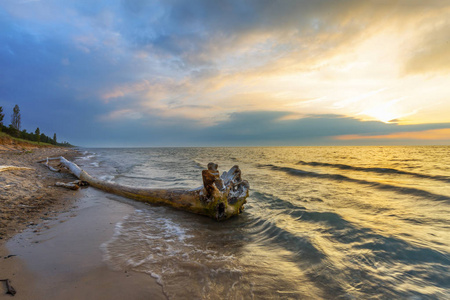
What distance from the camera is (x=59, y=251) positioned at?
3.53 m

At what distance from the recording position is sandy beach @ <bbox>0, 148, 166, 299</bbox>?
2596 mm

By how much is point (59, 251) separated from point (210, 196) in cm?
338

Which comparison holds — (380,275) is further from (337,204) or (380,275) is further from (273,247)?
(337,204)

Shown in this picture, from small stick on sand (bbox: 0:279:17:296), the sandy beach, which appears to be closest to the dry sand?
the sandy beach

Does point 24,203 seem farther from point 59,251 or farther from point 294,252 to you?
point 294,252

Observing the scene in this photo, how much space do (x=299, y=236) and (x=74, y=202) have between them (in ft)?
23.0

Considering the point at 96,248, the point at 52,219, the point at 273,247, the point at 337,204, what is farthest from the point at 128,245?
the point at 337,204

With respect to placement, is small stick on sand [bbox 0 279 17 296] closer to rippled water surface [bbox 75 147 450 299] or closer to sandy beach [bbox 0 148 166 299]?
sandy beach [bbox 0 148 166 299]

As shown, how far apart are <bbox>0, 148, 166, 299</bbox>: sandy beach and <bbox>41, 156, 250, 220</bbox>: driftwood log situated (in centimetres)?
107

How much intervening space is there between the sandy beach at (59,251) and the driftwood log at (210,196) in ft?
3.50

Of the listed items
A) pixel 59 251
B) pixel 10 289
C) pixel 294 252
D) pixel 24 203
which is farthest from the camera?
pixel 24 203

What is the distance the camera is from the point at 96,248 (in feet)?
12.4

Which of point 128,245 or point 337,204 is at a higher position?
point 128,245

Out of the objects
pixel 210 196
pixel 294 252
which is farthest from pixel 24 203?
pixel 294 252
